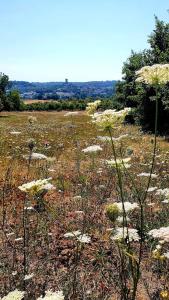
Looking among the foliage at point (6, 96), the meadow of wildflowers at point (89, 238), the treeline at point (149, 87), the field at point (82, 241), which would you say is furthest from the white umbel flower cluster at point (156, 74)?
the foliage at point (6, 96)

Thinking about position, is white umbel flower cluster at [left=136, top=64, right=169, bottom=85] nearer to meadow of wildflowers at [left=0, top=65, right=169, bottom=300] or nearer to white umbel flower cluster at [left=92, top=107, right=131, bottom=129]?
meadow of wildflowers at [left=0, top=65, right=169, bottom=300]

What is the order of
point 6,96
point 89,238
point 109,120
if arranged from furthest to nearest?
point 6,96
point 89,238
point 109,120

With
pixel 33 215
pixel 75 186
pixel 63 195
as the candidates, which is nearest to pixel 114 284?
pixel 33 215

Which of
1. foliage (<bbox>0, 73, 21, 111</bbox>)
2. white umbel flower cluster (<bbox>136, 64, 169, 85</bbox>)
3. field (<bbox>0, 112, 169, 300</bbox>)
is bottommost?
foliage (<bbox>0, 73, 21, 111</bbox>)

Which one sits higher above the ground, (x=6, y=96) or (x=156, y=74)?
(x=156, y=74)

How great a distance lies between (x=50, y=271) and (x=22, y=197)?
14.8 feet

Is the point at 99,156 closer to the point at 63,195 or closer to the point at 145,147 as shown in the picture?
the point at 145,147

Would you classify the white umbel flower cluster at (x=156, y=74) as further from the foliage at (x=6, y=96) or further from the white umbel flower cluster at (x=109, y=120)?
the foliage at (x=6, y=96)

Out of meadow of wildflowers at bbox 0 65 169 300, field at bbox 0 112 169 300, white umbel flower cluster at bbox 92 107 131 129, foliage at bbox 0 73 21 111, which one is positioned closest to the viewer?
white umbel flower cluster at bbox 92 107 131 129

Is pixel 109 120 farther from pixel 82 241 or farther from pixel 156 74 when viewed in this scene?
pixel 82 241

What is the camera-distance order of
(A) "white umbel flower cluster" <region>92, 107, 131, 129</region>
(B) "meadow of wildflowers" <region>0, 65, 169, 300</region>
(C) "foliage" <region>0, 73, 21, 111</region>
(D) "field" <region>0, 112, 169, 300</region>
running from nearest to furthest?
1. (A) "white umbel flower cluster" <region>92, 107, 131, 129</region>
2. (B) "meadow of wildflowers" <region>0, 65, 169, 300</region>
3. (D) "field" <region>0, 112, 169, 300</region>
4. (C) "foliage" <region>0, 73, 21, 111</region>

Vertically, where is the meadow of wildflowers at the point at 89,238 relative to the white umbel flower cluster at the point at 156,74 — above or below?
below

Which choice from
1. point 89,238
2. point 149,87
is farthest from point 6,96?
point 89,238

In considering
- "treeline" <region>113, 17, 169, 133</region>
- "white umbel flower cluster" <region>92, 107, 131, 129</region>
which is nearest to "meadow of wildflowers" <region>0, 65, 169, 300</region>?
"white umbel flower cluster" <region>92, 107, 131, 129</region>
